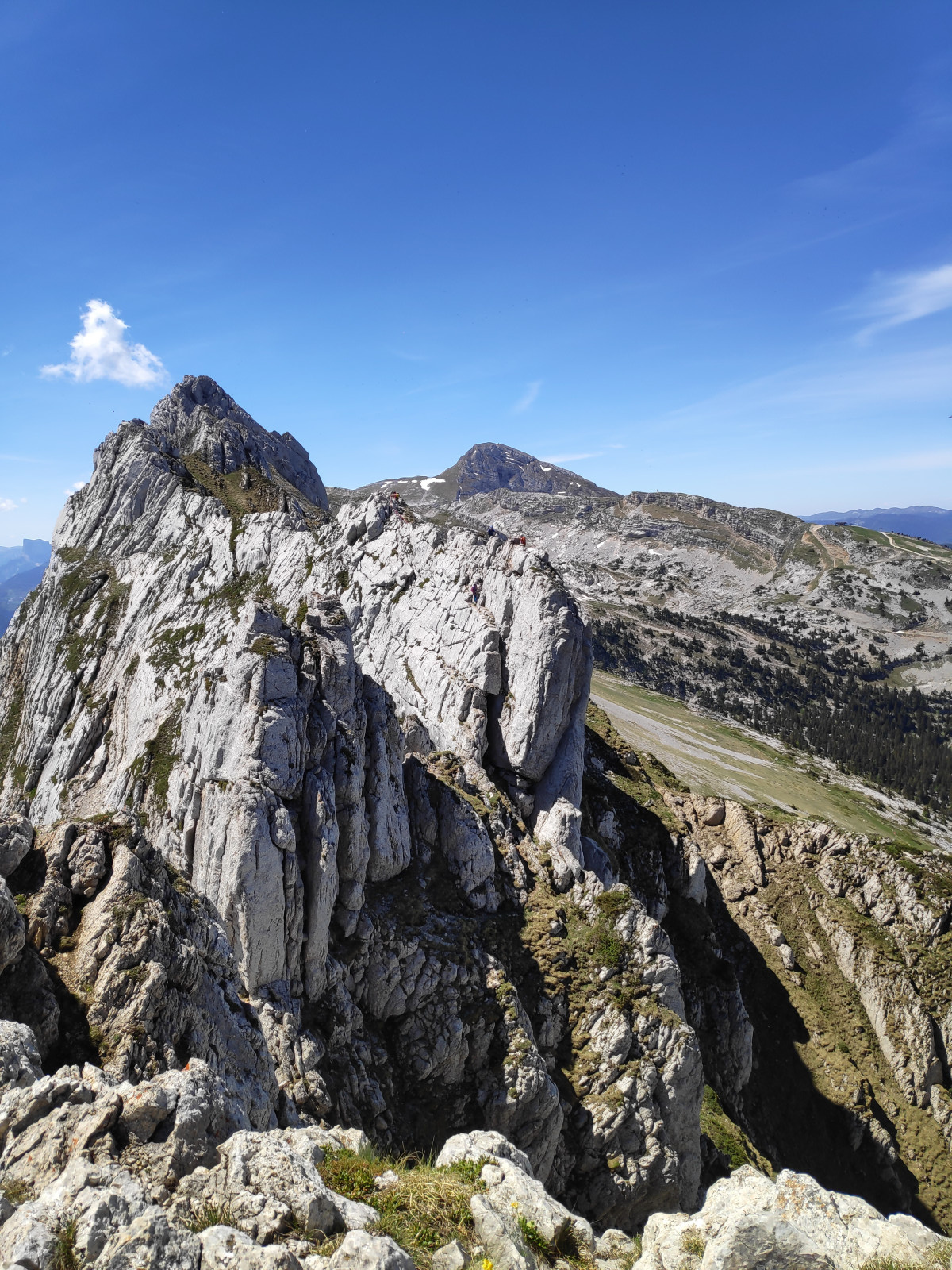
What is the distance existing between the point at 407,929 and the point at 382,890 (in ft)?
7.67

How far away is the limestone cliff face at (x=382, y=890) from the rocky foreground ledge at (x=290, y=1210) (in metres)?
2.87

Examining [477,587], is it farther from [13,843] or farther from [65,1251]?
[65,1251]

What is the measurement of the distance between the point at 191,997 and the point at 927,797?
185792 millimetres

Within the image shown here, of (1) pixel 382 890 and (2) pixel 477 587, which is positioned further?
(2) pixel 477 587

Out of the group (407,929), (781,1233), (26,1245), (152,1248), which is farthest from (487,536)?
(26,1245)

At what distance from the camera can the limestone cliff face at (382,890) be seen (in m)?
16.1

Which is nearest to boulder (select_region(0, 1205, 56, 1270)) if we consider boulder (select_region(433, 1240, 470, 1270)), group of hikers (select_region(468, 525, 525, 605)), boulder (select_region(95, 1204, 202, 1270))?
boulder (select_region(95, 1204, 202, 1270))

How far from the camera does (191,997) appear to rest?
1574 centimetres

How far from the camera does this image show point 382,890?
96.6 feet

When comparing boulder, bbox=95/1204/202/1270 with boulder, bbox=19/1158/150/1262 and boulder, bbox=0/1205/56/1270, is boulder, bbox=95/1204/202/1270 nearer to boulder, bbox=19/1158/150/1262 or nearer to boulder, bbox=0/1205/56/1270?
boulder, bbox=19/1158/150/1262

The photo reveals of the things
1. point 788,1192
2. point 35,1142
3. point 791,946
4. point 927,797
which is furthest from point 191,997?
point 927,797

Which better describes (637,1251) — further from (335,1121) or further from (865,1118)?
(865,1118)

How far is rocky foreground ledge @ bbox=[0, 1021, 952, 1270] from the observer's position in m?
8.02

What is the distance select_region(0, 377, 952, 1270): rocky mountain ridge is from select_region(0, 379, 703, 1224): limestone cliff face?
14 cm
